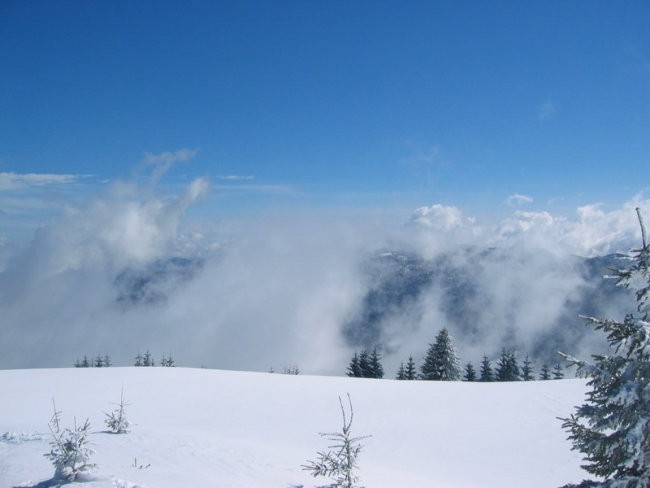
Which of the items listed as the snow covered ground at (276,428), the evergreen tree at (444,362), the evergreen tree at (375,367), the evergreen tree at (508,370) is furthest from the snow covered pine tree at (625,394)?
the evergreen tree at (508,370)

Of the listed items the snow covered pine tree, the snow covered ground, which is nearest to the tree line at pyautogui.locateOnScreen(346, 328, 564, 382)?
the snow covered ground

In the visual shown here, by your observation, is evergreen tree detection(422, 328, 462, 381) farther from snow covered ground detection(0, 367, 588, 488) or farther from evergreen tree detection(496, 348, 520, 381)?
snow covered ground detection(0, 367, 588, 488)

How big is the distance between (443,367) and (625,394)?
39988 mm

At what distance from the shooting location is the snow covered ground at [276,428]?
11156 millimetres

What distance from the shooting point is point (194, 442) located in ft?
45.5

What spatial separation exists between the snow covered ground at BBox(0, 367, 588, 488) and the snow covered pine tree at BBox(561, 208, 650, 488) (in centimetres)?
726

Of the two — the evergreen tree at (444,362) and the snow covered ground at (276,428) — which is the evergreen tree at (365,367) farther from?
the snow covered ground at (276,428)

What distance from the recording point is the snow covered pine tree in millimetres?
5871

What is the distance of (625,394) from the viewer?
588cm

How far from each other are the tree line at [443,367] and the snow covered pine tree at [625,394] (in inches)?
1387

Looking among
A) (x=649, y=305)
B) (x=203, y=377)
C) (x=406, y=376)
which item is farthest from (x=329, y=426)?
(x=406, y=376)

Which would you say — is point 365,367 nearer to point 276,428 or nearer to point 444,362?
point 444,362

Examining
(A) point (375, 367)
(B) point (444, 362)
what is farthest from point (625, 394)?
(A) point (375, 367)

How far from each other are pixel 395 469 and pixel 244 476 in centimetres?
609
